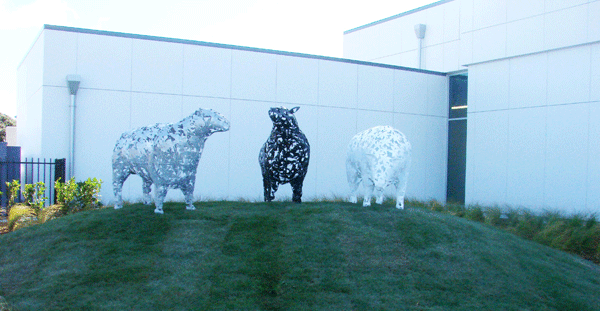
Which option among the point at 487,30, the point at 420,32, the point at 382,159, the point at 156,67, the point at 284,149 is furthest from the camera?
the point at 420,32

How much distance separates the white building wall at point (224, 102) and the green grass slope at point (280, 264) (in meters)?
5.15

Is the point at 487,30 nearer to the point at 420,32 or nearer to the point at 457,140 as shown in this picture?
the point at 457,140

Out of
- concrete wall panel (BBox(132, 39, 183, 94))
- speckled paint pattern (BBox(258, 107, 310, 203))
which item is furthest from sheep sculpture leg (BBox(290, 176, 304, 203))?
concrete wall panel (BBox(132, 39, 183, 94))

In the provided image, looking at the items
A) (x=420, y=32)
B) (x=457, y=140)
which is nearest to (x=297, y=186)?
(x=457, y=140)

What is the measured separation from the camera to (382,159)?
7.52 meters

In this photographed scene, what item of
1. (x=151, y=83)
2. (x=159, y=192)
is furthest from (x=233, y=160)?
(x=159, y=192)

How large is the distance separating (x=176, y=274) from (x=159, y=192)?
188cm

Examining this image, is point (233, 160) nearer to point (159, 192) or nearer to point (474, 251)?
point (159, 192)

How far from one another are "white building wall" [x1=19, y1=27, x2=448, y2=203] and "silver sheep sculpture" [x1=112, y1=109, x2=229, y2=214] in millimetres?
5269

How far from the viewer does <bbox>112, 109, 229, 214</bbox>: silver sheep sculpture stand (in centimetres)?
712

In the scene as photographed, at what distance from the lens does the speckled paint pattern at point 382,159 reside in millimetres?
7508

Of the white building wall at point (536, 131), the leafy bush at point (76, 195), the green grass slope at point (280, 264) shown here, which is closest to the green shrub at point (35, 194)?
the leafy bush at point (76, 195)

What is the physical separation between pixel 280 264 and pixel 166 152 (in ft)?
8.24

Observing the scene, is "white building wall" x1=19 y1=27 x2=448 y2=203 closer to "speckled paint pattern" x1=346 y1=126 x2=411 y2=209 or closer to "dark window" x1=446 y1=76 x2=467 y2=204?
"dark window" x1=446 y1=76 x2=467 y2=204
